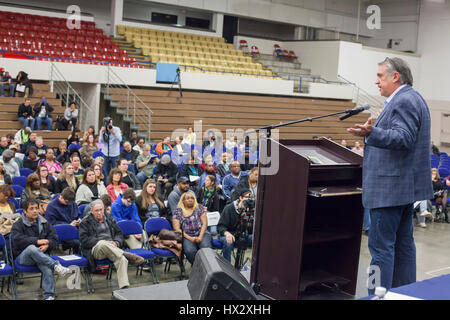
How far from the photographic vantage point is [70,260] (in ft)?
18.8

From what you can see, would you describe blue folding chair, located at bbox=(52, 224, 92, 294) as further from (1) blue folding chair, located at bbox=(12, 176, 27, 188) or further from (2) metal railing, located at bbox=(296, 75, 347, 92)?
(2) metal railing, located at bbox=(296, 75, 347, 92)

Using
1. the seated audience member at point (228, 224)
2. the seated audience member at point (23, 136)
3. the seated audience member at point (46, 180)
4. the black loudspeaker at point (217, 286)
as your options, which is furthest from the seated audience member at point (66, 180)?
the black loudspeaker at point (217, 286)

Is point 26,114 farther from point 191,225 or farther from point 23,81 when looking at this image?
point 191,225

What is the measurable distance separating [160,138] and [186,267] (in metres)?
8.29

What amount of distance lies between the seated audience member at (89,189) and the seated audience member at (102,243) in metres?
1.21

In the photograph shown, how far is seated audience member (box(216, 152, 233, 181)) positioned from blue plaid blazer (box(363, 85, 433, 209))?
21.5ft

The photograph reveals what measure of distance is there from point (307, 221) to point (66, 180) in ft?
16.7

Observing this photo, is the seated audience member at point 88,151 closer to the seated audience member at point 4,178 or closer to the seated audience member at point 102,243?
the seated audience member at point 4,178

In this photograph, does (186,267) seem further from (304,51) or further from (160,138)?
(304,51)

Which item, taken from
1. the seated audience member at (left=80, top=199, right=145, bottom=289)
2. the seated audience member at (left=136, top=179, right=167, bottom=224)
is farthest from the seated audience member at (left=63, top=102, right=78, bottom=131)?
the seated audience member at (left=80, top=199, right=145, bottom=289)

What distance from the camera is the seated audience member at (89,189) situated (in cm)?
743

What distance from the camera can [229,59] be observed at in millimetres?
19828

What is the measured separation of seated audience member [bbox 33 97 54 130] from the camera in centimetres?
1270
